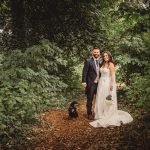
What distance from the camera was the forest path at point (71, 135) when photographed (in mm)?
7686

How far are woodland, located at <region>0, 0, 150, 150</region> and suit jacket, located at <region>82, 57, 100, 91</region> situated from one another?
1264 millimetres

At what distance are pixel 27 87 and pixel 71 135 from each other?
2.29 m

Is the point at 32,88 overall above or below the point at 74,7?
below

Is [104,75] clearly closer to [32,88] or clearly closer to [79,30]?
[32,88]

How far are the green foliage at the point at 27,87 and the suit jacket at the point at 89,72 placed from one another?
5.09ft

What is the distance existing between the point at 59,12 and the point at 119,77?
13.4ft

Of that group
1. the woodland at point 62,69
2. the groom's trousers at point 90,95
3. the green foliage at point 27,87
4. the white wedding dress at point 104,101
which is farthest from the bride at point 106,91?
the green foliage at point 27,87

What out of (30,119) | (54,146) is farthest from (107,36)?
(54,146)

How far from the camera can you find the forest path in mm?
7686

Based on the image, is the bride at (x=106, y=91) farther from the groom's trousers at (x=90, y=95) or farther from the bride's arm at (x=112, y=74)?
the groom's trousers at (x=90, y=95)

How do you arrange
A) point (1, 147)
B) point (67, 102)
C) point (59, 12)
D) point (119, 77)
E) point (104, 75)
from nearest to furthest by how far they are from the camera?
point (1, 147)
point (104, 75)
point (67, 102)
point (59, 12)
point (119, 77)

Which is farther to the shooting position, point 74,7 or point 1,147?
point 74,7

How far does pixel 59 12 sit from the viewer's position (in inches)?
577

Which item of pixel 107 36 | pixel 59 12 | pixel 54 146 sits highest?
pixel 59 12
